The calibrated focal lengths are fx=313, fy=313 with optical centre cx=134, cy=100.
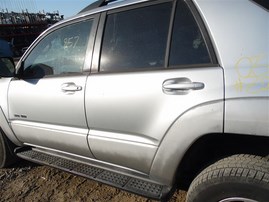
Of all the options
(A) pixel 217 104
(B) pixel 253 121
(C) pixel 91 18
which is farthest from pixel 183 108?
(C) pixel 91 18

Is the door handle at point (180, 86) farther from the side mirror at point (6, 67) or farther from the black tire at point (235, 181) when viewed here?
the side mirror at point (6, 67)

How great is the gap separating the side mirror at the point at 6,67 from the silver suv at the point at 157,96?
12 centimetres

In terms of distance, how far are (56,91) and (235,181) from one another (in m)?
1.75

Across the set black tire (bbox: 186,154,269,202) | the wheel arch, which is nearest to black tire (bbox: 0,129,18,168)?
the wheel arch

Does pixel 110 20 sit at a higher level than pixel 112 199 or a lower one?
higher

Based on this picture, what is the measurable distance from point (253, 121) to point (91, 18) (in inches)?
66.7

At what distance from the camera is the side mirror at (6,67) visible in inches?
132

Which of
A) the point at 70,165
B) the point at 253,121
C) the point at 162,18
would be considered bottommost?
the point at 70,165

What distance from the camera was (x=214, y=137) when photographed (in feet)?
7.01

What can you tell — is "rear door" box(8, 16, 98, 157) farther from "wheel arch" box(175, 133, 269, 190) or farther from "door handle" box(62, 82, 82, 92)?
"wheel arch" box(175, 133, 269, 190)

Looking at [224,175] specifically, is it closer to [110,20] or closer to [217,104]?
[217,104]

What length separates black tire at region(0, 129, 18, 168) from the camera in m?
3.71

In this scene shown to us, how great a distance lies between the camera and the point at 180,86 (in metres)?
2.11

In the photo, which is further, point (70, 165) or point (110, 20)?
point (70, 165)
